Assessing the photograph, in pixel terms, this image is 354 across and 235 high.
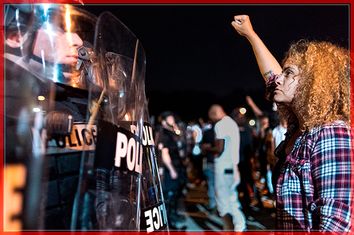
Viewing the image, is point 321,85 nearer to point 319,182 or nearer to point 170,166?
point 319,182

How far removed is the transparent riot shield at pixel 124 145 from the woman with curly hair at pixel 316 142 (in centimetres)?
37

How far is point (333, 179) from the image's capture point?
1.25m

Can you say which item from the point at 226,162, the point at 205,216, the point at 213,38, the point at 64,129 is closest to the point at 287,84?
the point at 64,129

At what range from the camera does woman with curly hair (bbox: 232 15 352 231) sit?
1252mm

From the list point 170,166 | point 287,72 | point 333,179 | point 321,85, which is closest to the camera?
point 333,179

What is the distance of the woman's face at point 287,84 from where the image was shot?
146 cm

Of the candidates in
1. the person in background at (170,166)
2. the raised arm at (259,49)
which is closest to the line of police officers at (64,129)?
the raised arm at (259,49)

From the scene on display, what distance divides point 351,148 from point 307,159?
111mm

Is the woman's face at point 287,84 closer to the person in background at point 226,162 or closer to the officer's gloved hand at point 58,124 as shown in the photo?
the officer's gloved hand at point 58,124

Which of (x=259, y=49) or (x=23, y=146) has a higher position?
(x=259, y=49)

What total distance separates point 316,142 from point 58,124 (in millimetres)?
649

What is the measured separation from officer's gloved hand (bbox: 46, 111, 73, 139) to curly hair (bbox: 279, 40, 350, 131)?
65cm

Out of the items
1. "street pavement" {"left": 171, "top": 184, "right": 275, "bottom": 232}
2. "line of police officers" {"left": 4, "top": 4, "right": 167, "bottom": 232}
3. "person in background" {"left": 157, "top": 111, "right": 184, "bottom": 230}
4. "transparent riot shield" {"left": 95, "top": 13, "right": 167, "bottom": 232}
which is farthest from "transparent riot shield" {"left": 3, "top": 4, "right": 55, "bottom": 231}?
"person in background" {"left": 157, "top": 111, "right": 184, "bottom": 230}

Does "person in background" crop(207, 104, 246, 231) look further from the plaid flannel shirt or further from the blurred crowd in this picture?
the plaid flannel shirt
